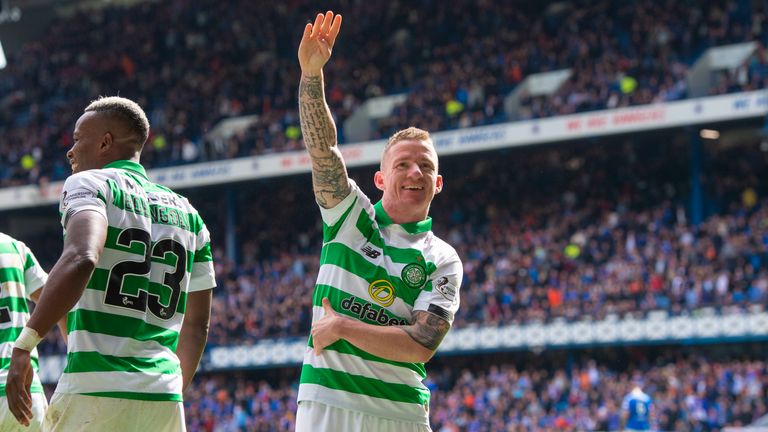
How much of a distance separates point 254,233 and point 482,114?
9.08 meters

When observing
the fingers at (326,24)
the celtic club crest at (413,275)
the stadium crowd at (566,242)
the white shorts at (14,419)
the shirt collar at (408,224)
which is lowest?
the white shorts at (14,419)

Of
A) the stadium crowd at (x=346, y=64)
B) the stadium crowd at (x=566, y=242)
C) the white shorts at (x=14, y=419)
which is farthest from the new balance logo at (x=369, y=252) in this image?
the stadium crowd at (x=346, y=64)

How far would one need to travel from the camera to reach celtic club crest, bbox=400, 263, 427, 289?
486 centimetres

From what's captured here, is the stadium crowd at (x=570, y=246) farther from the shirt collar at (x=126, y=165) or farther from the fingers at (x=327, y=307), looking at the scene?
the shirt collar at (x=126, y=165)

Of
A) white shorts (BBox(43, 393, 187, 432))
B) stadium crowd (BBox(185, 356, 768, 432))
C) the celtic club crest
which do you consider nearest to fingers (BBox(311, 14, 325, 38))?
the celtic club crest

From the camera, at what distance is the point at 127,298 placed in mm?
4383

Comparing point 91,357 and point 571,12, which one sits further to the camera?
point 571,12

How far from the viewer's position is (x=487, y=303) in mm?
29750

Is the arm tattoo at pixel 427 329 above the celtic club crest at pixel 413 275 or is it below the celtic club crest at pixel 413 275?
below

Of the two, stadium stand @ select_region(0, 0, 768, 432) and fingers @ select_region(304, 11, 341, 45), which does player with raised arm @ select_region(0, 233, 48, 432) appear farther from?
stadium stand @ select_region(0, 0, 768, 432)

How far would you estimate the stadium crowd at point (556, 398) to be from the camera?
2408 centimetres

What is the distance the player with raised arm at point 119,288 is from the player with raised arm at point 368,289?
21.3 inches

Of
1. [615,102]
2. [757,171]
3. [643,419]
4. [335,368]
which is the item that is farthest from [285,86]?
[335,368]

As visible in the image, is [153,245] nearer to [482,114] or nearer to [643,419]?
[643,419]
